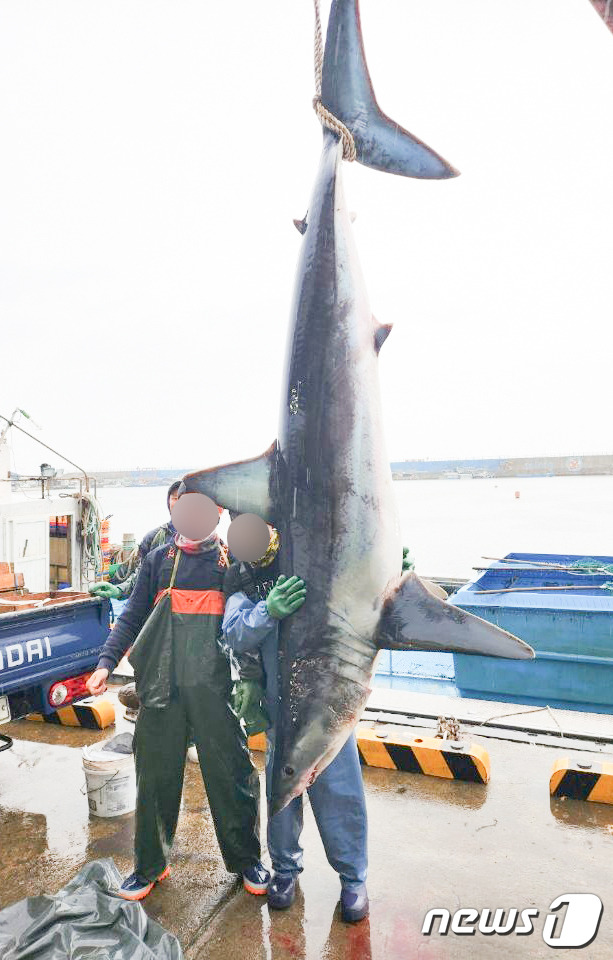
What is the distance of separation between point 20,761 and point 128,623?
2302 millimetres

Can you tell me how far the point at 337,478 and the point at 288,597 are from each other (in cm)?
50

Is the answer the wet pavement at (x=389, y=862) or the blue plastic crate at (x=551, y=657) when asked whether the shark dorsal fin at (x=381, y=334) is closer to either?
the wet pavement at (x=389, y=862)

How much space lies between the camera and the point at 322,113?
7.52 feet

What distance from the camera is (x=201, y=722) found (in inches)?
115

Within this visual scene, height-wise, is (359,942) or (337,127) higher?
(337,127)

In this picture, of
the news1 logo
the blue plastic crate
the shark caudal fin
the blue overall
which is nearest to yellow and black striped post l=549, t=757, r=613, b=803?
the news1 logo

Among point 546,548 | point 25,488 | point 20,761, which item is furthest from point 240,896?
point 546,548

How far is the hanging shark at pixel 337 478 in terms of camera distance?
7.56ft

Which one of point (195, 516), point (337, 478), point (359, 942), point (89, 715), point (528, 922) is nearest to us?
point (337, 478)

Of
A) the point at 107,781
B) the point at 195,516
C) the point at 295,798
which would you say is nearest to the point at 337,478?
the point at 195,516

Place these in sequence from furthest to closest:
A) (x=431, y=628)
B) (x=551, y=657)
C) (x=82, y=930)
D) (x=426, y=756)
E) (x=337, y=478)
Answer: (x=551, y=657) < (x=426, y=756) < (x=82, y=930) < (x=337, y=478) < (x=431, y=628)

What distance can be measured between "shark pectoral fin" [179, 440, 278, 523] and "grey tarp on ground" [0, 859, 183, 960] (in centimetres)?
169

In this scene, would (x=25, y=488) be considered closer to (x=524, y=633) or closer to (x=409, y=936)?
(x=524, y=633)

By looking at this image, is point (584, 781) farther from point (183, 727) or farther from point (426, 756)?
point (183, 727)
